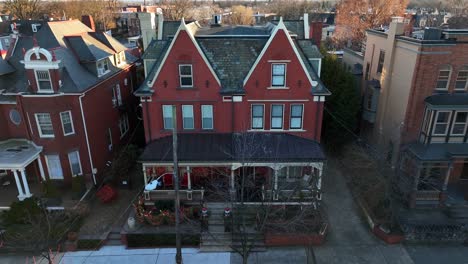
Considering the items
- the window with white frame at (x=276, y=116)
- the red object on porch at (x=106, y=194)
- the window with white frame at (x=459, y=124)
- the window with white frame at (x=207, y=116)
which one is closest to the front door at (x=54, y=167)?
the red object on porch at (x=106, y=194)

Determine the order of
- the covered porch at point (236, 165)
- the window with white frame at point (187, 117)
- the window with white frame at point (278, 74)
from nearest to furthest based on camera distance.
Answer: the covered porch at point (236, 165), the window with white frame at point (278, 74), the window with white frame at point (187, 117)

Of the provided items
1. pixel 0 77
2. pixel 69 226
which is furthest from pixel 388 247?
pixel 0 77

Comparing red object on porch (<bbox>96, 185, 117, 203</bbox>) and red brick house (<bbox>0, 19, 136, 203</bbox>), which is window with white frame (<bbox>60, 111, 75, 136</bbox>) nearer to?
red brick house (<bbox>0, 19, 136, 203</bbox>)

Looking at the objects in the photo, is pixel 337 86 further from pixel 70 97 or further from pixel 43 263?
pixel 43 263

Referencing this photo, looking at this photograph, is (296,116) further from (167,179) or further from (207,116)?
(167,179)

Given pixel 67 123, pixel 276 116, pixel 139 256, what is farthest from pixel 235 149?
pixel 67 123

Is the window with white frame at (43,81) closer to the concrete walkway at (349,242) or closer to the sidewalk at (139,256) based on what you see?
the sidewalk at (139,256)
